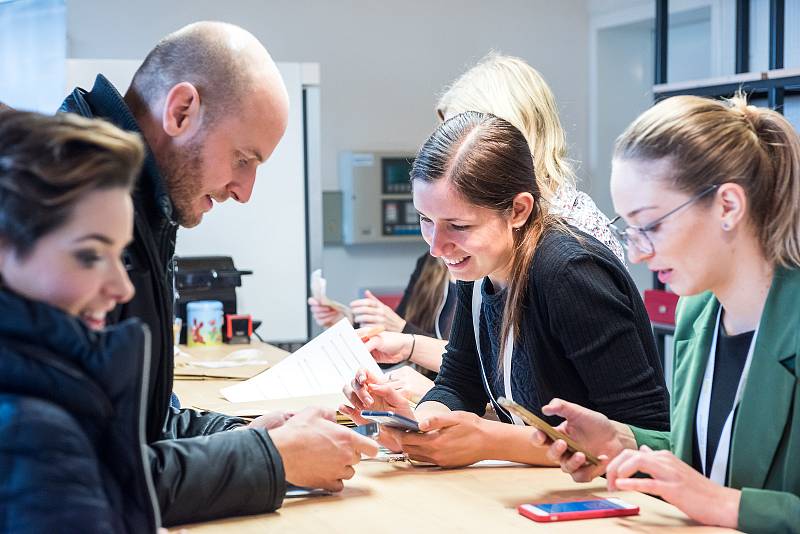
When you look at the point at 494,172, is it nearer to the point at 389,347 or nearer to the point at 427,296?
the point at 389,347

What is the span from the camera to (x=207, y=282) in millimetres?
3756

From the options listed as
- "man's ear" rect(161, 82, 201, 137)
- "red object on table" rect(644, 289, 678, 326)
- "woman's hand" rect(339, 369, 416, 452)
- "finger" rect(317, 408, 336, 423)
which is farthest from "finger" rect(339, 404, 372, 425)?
"red object on table" rect(644, 289, 678, 326)

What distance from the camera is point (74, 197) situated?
3.06 ft

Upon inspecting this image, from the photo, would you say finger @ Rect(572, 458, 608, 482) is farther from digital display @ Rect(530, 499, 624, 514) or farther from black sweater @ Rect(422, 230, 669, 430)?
black sweater @ Rect(422, 230, 669, 430)

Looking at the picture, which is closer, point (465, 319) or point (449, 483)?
point (449, 483)

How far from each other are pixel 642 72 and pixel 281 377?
413cm

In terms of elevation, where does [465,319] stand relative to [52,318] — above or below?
below

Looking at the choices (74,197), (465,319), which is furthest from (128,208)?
(465,319)

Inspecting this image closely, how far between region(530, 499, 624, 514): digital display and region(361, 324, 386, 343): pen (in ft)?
4.68

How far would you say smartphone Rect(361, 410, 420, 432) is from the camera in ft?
5.49

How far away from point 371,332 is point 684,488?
5.33 ft

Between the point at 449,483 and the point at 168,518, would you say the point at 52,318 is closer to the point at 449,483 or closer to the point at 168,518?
the point at 168,518

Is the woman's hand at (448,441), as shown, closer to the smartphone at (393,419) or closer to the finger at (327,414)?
the smartphone at (393,419)

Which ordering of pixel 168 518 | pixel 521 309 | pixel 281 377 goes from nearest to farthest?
1. pixel 168 518
2. pixel 521 309
3. pixel 281 377
